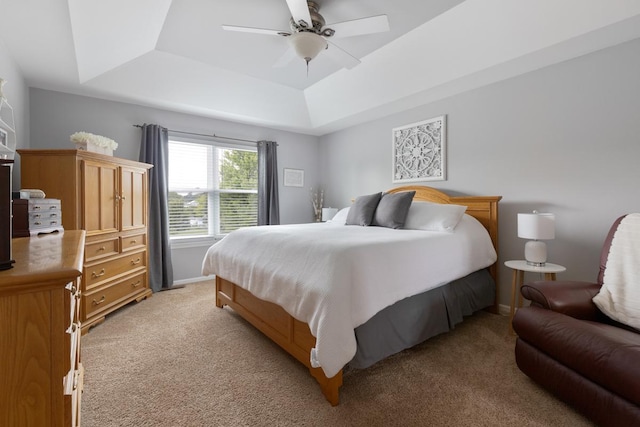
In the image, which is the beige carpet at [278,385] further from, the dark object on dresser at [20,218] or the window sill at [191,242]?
the window sill at [191,242]

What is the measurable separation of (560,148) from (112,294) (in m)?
4.52

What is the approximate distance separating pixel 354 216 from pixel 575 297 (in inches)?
77.3

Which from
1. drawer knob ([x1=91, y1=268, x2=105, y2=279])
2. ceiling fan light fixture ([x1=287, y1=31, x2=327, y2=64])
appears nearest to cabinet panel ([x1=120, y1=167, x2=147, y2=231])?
drawer knob ([x1=91, y1=268, x2=105, y2=279])

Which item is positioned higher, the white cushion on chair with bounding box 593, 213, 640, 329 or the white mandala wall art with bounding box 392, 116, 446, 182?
the white mandala wall art with bounding box 392, 116, 446, 182

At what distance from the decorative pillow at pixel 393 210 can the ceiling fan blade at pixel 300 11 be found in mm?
1783

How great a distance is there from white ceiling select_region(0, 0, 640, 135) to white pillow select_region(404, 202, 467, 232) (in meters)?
1.33

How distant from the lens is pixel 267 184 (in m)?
4.66

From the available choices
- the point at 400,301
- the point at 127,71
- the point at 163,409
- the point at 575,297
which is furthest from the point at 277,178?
the point at 575,297

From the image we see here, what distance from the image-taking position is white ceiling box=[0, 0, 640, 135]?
2126 mm

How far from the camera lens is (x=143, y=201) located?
3357mm

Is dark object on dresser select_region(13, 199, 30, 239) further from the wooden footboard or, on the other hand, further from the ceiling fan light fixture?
the ceiling fan light fixture

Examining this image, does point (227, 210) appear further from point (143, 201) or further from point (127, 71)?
point (127, 71)

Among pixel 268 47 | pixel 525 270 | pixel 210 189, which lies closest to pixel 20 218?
pixel 268 47

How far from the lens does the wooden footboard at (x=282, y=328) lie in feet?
5.44
